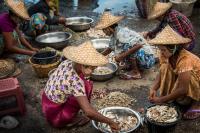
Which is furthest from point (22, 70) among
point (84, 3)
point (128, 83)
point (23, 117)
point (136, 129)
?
point (84, 3)

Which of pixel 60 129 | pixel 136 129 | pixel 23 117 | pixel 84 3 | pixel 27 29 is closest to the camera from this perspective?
pixel 136 129

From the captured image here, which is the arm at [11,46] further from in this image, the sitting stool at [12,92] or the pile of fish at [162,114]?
the pile of fish at [162,114]

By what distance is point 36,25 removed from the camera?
21.0 feet

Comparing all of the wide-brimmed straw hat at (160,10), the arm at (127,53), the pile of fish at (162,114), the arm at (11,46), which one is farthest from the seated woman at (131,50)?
the arm at (11,46)

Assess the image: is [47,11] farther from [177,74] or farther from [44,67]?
[177,74]

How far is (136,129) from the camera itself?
3668mm

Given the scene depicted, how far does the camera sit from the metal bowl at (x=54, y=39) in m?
6.04

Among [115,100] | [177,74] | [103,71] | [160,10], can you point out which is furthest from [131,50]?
[177,74]

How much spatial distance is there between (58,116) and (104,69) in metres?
1.58

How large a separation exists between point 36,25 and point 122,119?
3.24 metres

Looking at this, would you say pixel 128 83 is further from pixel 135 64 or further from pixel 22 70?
pixel 22 70

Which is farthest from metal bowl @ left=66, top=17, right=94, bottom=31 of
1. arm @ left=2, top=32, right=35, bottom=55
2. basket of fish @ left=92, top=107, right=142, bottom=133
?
basket of fish @ left=92, top=107, right=142, bottom=133

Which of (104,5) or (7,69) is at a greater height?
(104,5)

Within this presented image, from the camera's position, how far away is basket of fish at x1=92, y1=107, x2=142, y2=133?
12.2 feet
